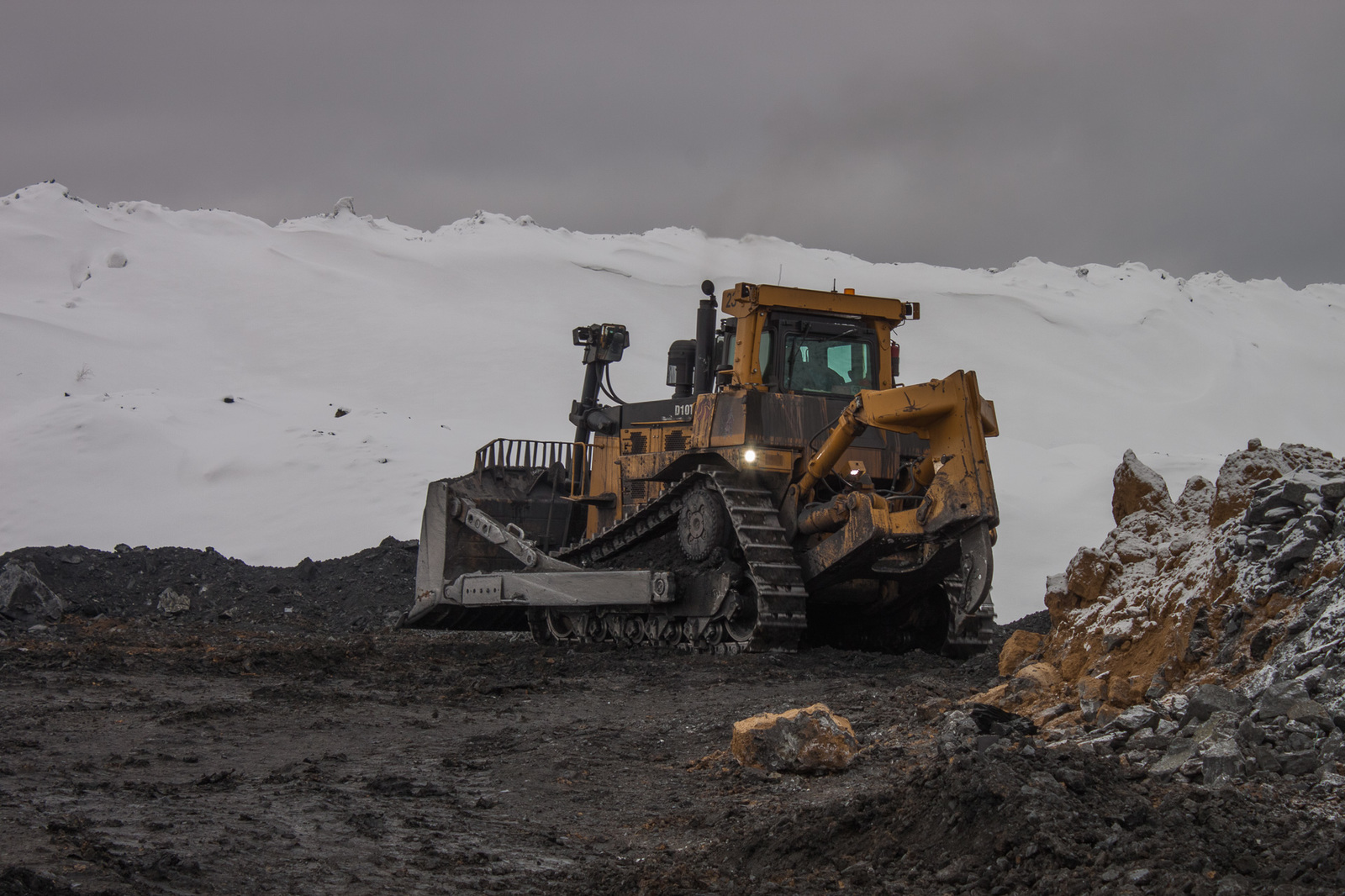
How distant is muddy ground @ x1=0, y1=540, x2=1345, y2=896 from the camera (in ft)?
11.7

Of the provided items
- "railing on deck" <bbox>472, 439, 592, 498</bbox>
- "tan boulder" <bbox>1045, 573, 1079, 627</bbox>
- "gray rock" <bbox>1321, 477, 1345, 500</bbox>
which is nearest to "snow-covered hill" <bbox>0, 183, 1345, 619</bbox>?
"railing on deck" <bbox>472, 439, 592, 498</bbox>

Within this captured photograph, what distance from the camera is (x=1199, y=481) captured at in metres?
6.73

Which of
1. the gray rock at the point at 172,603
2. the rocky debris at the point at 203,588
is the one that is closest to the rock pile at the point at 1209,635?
the rocky debris at the point at 203,588

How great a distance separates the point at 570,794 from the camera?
17.5 ft

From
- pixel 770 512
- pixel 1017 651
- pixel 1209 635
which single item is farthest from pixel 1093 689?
pixel 770 512

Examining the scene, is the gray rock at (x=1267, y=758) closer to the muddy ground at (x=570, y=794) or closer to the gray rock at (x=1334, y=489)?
the muddy ground at (x=570, y=794)

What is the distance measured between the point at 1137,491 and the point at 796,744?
3119 mm

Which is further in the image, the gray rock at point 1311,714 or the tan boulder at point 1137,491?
the tan boulder at point 1137,491

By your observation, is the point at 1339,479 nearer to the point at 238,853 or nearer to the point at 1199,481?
the point at 1199,481

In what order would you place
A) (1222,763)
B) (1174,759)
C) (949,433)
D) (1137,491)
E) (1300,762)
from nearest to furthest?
(1300,762)
(1222,763)
(1174,759)
(1137,491)
(949,433)

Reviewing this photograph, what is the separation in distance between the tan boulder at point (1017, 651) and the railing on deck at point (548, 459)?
6442mm

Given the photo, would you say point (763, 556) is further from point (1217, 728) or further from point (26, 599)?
point (26, 599)

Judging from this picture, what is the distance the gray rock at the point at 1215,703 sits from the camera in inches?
170

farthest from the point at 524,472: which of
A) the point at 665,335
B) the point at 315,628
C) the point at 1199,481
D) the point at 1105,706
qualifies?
the point at 665,335
